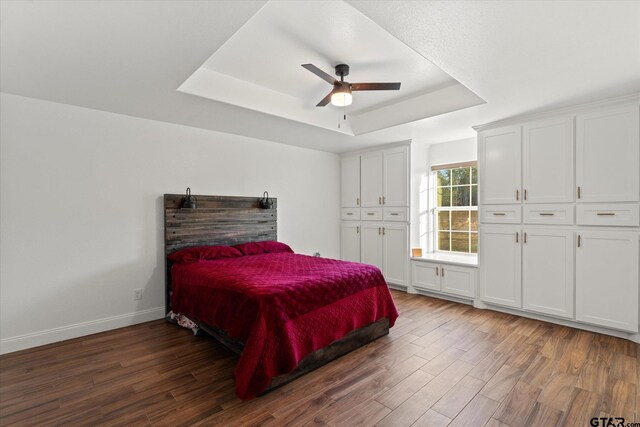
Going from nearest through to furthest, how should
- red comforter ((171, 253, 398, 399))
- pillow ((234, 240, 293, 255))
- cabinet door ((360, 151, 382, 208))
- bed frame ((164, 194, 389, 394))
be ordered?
1. red comforter ((171, 253, 398, 399))
2. bed frame ((164, 194, 389, 394))
3. pillow ((234, 240, 293, 255))
4. cabinet door ((360, 151, 382, 208))

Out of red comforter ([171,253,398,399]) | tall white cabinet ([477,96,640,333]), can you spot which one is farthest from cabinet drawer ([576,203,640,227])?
red comforter ([171,253,398,399])

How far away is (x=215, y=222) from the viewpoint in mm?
3963

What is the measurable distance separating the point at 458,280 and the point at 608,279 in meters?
1.50

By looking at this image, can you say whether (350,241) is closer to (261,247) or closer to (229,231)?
(261,247)

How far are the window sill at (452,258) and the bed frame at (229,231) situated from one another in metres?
1.60

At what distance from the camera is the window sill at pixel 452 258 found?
412 cm

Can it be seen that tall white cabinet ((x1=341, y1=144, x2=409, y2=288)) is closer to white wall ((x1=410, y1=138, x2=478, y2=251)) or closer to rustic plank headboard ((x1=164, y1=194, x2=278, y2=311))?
white wall ((x1=410, y1=138, x2=478, y2=251))

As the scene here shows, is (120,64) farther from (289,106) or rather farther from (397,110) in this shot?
(397,110)

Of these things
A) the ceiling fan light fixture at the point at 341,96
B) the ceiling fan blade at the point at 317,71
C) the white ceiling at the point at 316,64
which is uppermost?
the white ceiling at the point at 316,64

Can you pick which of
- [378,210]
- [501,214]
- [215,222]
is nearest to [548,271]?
[501,214]

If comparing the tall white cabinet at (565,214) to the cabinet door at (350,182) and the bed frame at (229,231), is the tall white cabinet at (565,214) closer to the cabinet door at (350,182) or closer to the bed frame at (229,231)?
the bed frame at (229,231)

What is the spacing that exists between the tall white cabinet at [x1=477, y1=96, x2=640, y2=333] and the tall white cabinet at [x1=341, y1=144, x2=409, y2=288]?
1148 mm

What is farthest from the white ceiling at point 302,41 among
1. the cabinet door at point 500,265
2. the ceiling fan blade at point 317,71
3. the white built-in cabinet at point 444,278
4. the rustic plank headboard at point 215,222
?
the white built-in cabinet at point 444,278

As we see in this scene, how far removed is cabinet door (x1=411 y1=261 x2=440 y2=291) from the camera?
4324 mm
